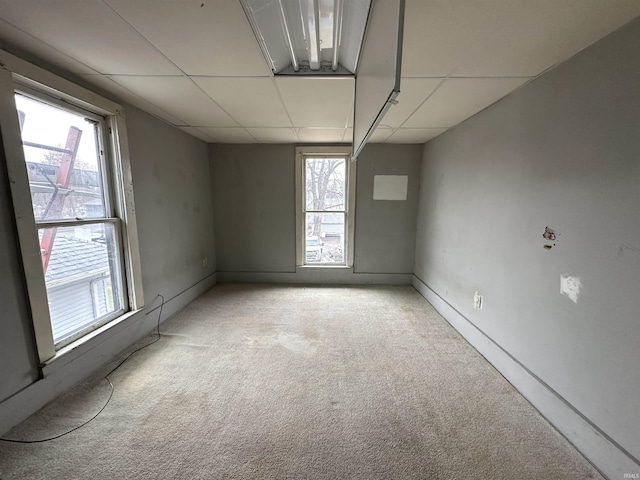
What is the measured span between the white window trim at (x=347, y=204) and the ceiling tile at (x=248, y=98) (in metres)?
1.03

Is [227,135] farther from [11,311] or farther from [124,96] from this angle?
[11,311]

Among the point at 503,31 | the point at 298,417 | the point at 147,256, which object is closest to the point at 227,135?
the point at 147,256

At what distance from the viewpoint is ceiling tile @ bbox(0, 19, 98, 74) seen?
127 cm

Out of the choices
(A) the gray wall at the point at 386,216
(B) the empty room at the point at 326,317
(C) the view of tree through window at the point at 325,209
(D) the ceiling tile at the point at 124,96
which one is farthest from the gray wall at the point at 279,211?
(D) the ceiling tile at the point at 124,96

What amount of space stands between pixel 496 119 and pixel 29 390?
3780 mm

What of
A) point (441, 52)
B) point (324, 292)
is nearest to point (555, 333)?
point (441, 52)

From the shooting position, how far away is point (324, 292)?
3.62 meters

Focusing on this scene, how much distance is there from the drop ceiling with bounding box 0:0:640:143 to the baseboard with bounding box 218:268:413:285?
238 cm

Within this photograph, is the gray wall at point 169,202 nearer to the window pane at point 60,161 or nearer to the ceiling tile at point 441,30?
the window pane at point 60,161

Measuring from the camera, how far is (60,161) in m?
1.70

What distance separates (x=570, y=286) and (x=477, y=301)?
905mm

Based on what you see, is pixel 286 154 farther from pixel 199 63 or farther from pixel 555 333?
pixel 555 333

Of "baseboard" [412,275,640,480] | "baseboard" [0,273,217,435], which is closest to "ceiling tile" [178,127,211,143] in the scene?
"baseboard" [0,273,217,435]

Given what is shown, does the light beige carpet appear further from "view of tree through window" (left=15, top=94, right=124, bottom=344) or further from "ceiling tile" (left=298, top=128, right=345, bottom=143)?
"ceiling tile" (left=298, top=128, right=345, bottom=143)
